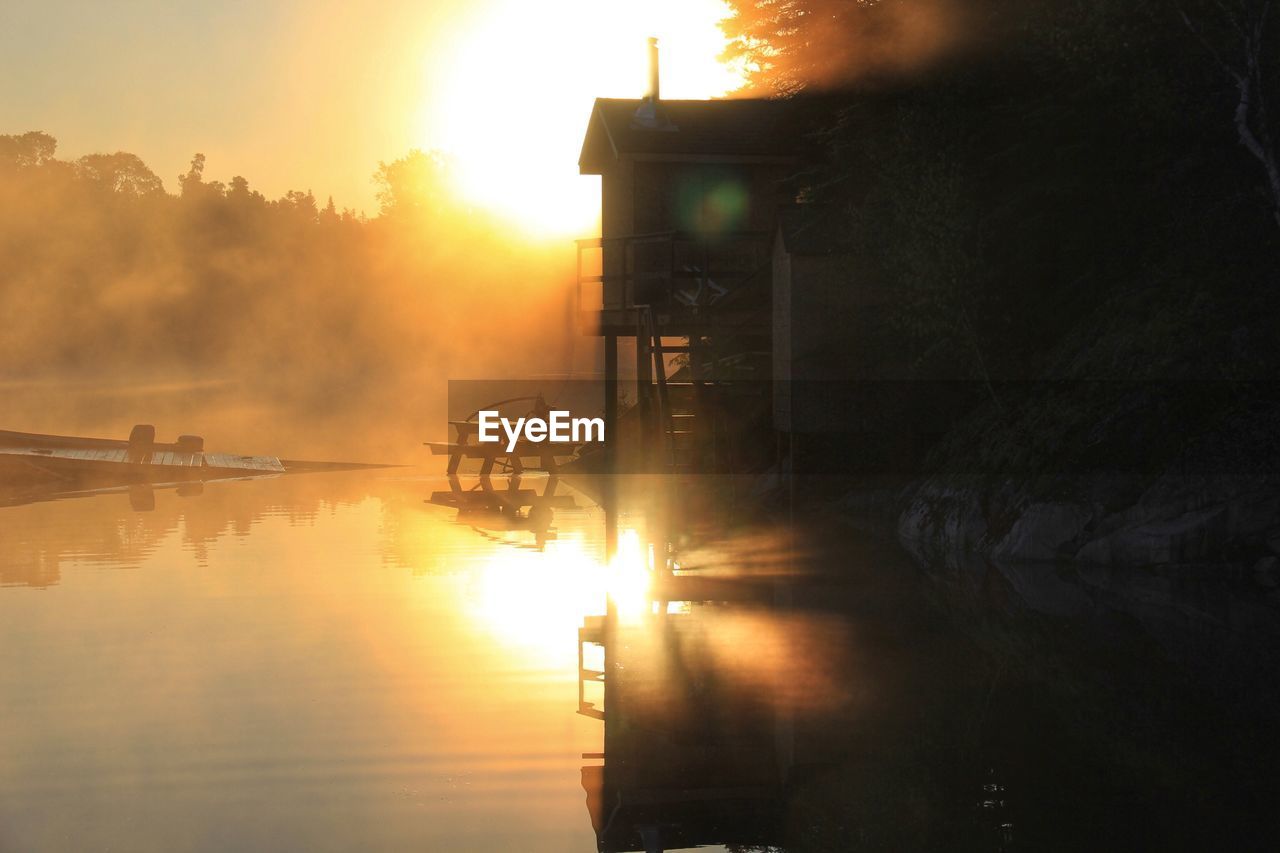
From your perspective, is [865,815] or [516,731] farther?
[516,731]

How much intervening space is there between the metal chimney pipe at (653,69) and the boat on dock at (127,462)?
1314 cm

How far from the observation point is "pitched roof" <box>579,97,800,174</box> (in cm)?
3894

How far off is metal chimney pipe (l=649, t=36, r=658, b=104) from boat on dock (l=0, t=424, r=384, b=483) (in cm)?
1314

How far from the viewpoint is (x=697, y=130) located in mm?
40062

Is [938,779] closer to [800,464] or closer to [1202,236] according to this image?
[1202,236]

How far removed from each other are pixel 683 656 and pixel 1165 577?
678 centimetres

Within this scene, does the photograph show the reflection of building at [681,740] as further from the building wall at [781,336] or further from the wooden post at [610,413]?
the wooden post at [610,413]

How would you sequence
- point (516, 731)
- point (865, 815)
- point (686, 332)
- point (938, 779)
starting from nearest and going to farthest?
point (865, 815) < point (938, 779) < point (516, 731) < point (686, 332)

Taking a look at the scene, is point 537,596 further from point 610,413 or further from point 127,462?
point 127,462

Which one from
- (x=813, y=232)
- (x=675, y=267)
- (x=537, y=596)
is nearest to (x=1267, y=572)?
(x=537, y=596)

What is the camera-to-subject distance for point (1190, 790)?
8.56 m

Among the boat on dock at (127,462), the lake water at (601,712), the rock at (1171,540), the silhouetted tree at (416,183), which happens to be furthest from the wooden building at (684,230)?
the silhouetted tree at (416,183)

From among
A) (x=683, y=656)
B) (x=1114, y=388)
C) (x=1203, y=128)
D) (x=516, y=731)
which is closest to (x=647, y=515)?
(x=1114, y=388)

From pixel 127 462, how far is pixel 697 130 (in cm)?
1642
